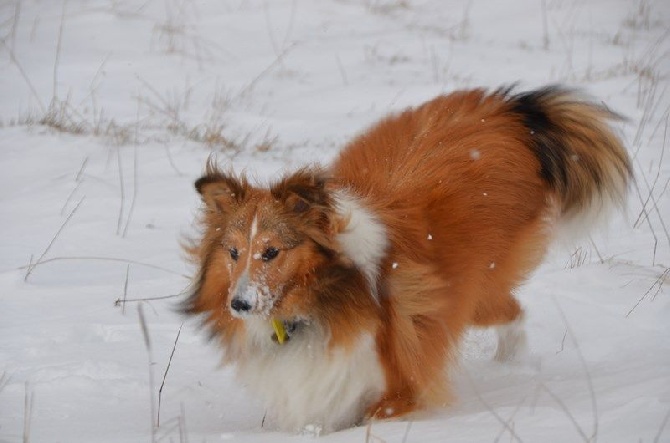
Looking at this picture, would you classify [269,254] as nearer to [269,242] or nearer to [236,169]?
[269,242]

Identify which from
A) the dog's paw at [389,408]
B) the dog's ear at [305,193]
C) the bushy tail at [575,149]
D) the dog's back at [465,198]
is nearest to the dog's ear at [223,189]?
the dog's ear at [305,193]

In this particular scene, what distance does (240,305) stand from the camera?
10.8 ft

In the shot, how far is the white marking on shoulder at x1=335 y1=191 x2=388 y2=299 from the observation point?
354 cm

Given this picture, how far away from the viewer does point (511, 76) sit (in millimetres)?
9344

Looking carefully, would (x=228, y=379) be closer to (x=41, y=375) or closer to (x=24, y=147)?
(x=41, y=375)

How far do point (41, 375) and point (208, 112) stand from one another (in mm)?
4525

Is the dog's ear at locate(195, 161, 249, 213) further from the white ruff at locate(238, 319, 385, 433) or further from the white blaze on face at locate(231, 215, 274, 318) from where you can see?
the white ruff at locate(238, 319, 385, 433)

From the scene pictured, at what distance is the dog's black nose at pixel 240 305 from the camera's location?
10.8 feet

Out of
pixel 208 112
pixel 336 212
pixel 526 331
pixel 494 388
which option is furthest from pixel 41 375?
pixel 208 112

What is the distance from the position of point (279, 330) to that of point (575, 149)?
6.19 feet

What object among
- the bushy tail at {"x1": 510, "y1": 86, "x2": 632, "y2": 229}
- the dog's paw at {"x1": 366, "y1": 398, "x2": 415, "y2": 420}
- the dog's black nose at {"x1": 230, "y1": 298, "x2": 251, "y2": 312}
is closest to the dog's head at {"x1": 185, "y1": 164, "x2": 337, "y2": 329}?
the dog's black nose at {"x1": 230, "y1": 298, "x2": 251, "y2": 312}

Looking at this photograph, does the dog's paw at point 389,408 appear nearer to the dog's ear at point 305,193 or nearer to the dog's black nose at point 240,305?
the dog's black nose at point 240,305

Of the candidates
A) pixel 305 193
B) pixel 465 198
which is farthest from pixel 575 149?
pixel 305 193

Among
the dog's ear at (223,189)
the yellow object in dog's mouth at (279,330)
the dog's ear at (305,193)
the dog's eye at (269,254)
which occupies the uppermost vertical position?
the dog's ear at (305,193)
